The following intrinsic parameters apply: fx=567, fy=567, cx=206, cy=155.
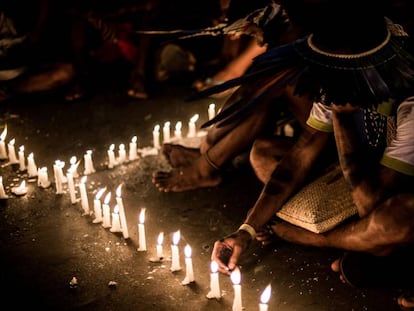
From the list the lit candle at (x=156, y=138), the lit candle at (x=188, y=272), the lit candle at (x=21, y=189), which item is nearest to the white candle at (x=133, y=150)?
the lit candle at (x=156, y=138)

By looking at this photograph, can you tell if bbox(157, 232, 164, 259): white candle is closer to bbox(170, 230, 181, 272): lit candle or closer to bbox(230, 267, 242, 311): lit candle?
bbox(170, 230, 181, 272): lit candle

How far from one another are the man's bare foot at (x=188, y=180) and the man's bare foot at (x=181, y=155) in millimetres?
168

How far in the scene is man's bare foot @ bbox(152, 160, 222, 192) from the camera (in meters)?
4.47

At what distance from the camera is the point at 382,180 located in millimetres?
3197

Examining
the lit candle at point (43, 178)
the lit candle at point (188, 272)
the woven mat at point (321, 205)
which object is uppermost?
the woven mat at point (321, 205)

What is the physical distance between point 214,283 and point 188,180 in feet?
4.38

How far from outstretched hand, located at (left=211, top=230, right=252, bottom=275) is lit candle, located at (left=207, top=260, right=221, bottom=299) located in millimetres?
138

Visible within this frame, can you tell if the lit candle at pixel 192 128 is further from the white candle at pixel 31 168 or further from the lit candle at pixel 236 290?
the lit candle at pixel 236 290

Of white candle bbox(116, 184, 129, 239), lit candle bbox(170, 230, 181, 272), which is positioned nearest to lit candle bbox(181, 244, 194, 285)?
lit candle bbox(170, 230, 181, 272)

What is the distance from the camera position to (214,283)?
3.28 meters

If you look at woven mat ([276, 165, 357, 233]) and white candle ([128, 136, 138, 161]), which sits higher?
woven mat ([276, 165, 357, 233])

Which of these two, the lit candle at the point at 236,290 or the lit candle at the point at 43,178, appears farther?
the lit candle at the point at 43,178

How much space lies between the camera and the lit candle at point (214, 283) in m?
3.21

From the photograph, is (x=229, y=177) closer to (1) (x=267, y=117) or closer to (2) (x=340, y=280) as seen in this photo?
(1) (x=267, y=117)
